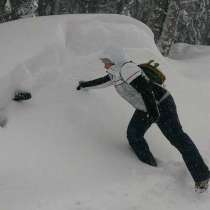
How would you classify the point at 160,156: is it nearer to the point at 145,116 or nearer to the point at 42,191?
the point at 145,116

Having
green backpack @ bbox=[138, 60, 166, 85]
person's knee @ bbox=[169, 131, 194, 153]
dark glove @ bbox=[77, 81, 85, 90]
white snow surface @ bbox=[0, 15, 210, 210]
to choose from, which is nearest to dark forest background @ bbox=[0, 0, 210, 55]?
white snow surface @ bbox=[0, 15, 210, 210]

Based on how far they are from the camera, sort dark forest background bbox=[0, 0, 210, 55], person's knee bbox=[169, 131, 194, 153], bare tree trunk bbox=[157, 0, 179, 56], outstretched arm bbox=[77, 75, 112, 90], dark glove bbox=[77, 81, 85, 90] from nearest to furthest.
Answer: person's knee bbox=[169, 131, 194, 153] → outstretched arm bbox=[77, 75, 112, 90] → dark glove bbox=[77, 81, 85, 90] → bare tree trunk bbox=[157, 0, 179, 56] → dark forest background bbox=[0, 0, 210, 55]

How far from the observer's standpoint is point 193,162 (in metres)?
6.24

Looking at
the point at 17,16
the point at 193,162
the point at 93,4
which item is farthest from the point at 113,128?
the point at 93,4

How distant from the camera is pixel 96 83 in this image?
6.99m

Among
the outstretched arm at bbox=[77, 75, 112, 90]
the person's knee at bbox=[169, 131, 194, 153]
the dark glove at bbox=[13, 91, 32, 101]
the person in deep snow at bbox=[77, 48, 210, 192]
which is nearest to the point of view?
the person in deep snow at bbox=[77, 48, 210, 192]

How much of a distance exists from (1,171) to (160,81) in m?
2.26

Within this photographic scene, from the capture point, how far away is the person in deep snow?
6.15 m

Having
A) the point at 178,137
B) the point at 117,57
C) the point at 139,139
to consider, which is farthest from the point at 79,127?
the point at 178,137

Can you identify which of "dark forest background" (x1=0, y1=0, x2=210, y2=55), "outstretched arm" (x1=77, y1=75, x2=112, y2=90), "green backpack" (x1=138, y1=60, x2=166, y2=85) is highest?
"green backpack" (x1=138, y1=60, x2=166, y2=85)

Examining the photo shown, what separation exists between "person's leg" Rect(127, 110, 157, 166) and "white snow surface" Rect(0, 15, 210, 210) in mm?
113

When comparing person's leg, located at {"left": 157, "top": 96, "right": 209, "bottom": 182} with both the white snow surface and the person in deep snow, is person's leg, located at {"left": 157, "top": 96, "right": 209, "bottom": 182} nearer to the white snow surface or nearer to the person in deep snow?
the person in deep snow

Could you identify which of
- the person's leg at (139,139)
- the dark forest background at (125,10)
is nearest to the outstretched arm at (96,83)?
the person's leg at (139,139)

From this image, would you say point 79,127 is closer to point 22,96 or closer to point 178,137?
point 22,96
